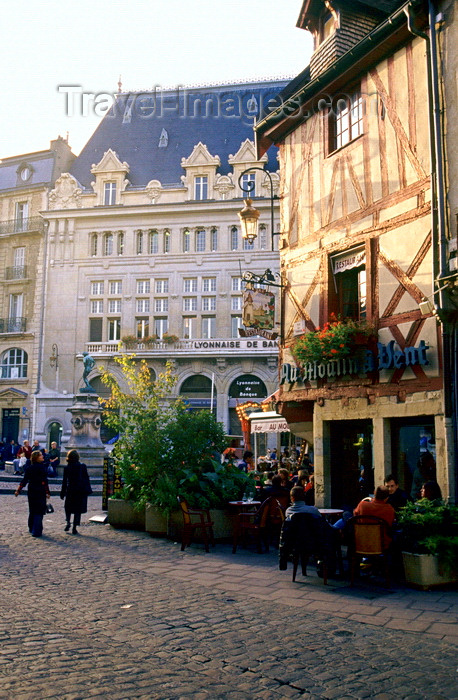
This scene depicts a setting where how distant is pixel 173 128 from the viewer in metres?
39.2

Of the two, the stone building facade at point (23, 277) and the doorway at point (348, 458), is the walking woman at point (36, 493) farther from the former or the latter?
the stone building facade at point (23, 277)

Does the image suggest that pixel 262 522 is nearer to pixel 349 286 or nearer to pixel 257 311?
pixel 349 286

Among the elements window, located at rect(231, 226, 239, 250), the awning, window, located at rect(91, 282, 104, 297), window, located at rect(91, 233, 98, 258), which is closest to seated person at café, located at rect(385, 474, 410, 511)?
the awning

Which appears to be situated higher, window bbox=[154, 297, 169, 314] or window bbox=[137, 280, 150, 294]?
Answer: window bbox=[137, 280, 150, 294]

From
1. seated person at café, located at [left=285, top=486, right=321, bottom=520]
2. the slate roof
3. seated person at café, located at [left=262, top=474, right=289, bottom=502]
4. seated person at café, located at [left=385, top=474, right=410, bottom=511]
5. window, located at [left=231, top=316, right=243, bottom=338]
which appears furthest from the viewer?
the slate roof

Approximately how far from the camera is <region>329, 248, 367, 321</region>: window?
10.8 m

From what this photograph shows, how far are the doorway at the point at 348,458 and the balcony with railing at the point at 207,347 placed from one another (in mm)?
20773

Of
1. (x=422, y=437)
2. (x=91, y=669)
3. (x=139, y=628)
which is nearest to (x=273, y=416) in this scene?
(x=422, y=437)

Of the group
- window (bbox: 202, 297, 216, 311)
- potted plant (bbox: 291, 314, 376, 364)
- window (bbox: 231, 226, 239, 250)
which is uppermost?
window (bbox: 231, 226, 239, 250)

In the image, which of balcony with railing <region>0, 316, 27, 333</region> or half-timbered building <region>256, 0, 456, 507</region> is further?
balcony with railing <region>0, 316, 27, 333</region>

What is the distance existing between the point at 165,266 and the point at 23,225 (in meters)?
9.61

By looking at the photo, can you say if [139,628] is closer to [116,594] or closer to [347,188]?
[116,594]

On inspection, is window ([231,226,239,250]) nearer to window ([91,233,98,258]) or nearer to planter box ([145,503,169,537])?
window ([91,233,98,258])

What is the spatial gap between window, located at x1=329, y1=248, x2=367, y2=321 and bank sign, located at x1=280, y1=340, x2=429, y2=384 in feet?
3.01
